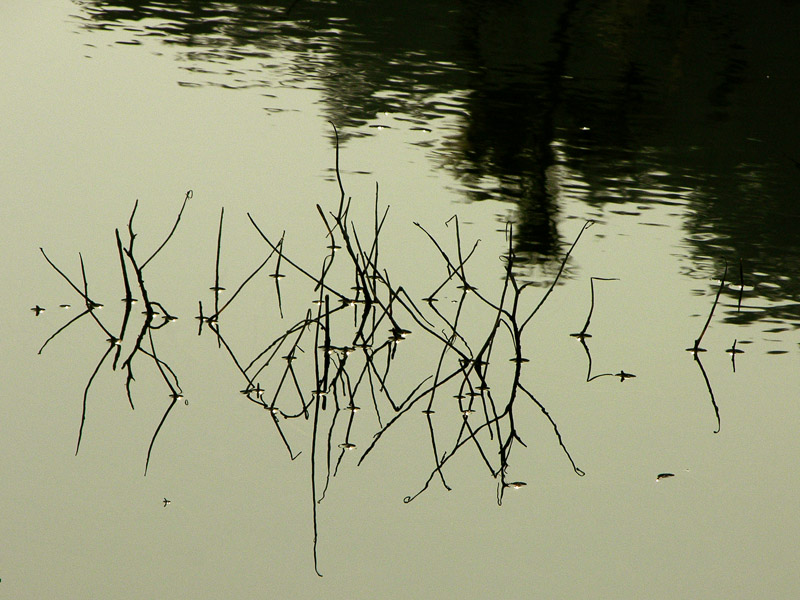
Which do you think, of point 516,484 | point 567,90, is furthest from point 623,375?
point 567,90

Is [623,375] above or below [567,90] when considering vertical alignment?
below

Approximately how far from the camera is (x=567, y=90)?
748 cm

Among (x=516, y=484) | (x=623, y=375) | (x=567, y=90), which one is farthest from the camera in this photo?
(x=567, y=90)

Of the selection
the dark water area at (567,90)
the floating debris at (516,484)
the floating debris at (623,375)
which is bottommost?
the floating debris at (516,484)

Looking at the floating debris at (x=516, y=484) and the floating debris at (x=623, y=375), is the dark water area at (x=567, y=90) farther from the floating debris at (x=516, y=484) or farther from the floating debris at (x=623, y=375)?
the floating debris at (x=516, y=484)

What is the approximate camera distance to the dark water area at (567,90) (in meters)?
5.43

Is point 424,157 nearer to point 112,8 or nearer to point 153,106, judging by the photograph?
point 153,106

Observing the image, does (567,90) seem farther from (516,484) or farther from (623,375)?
(516,484)

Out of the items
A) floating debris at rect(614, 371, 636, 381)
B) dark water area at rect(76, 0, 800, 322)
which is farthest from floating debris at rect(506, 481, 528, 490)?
dark water area at rect(76, 0, 800, 322)

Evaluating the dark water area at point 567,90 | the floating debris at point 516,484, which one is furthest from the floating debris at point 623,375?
the dark water area at point 567,90

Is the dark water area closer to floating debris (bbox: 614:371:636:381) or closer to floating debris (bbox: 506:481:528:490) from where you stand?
floating debris (bbox: 614:371:636:381)

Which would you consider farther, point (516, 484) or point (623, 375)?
point (623, 375)


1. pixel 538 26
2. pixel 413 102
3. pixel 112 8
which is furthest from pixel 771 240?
pixel 112 8

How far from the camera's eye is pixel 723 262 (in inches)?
185
